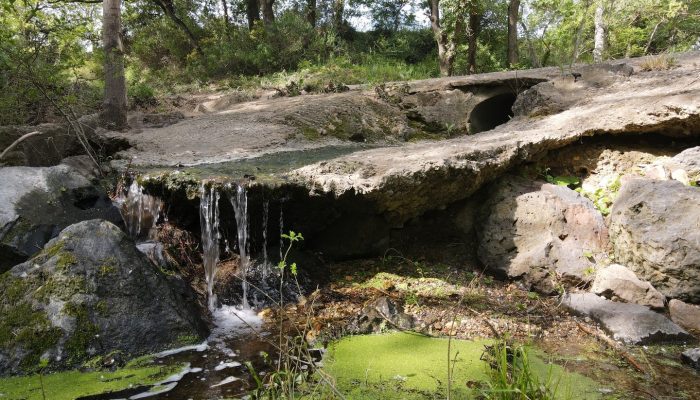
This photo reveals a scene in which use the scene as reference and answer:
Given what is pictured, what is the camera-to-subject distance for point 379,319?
4086 mm

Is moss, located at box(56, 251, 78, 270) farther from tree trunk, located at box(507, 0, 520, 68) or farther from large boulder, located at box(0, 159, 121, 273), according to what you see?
tree trunk, located at box(507, 0, 520, 68)

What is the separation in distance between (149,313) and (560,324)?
12.4 feet

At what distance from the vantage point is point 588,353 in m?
3.78

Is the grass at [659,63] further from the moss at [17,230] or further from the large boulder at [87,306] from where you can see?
the moss at [17,230]

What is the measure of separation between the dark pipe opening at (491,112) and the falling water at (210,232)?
644cm

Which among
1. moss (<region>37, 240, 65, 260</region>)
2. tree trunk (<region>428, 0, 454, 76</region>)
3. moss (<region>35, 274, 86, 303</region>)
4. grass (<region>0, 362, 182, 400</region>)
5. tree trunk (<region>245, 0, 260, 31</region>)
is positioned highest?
tree trunk (<region>245, 0, 260, 31</region>)

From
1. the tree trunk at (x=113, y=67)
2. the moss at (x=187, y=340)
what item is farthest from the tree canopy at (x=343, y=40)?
the moss at (x=187, y=340)

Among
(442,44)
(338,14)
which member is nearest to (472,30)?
(442,44)

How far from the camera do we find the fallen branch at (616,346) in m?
3.40

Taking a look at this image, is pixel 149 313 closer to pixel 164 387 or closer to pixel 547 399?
pixel 164 387

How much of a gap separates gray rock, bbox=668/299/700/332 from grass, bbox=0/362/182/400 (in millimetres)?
4543

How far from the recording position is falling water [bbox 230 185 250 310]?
508cm

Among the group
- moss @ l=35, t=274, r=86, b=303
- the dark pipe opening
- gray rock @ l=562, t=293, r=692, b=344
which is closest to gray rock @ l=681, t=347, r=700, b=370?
gray rock @ l=562, t=293, r=692, b=344

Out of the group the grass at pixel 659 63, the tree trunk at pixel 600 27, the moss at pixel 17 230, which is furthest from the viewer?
the tree trunk at pixel 600 27
